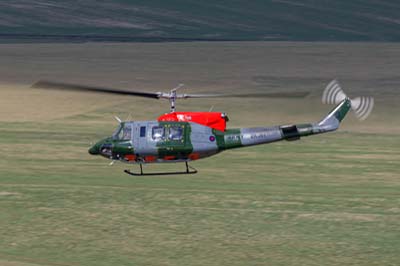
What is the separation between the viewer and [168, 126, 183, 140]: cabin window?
3073 cm

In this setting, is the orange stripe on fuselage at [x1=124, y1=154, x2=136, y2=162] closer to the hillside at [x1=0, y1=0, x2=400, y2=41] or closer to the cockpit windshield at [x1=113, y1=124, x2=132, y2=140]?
the cockpit windshield at [x1=113, y1=124, x2=132, y2=140]

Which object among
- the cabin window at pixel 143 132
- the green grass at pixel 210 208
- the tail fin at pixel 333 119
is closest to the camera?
the green grass at pixel 210 208

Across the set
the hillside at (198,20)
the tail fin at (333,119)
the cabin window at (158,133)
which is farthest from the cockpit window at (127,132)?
the hillside at (198,20)

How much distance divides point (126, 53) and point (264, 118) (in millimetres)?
26277

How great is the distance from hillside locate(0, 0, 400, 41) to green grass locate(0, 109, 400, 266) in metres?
44.7

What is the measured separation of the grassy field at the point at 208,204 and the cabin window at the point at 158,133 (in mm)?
2282

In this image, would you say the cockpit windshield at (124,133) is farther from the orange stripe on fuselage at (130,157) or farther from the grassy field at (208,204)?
the grassy field at (208,204)

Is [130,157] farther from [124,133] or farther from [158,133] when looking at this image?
[158,133]

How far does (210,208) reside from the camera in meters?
31.8

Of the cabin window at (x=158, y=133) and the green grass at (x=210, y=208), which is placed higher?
the cabin window at (x=158, y=133)

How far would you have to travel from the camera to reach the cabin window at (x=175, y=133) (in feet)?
101

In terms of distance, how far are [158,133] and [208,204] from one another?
2998 mm

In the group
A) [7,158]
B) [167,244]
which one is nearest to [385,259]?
[167,244]

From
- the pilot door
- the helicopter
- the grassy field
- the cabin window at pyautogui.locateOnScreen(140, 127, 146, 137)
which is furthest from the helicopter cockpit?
the grassy field
